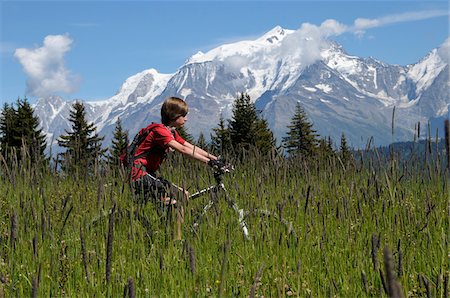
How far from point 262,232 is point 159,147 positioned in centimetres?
330

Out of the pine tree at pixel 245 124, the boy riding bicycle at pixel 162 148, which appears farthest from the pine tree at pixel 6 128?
the pine tree at pixel 245 124

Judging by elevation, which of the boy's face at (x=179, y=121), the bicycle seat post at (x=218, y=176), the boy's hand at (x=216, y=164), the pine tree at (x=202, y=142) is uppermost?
the pine tree at (x=202, y=142)

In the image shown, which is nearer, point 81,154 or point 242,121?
point 81,154

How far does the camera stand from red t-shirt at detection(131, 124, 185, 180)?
704cm

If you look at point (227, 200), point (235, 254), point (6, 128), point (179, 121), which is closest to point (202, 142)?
point (179, 121)

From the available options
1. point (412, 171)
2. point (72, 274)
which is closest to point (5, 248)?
point (72, 274)

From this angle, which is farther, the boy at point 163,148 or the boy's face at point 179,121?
the boy's face at point 179,121

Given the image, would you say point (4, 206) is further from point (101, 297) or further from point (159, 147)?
point (101, 297)

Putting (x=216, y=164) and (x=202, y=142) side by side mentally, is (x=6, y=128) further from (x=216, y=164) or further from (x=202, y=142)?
(x=202, y=142)

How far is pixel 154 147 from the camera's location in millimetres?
7207

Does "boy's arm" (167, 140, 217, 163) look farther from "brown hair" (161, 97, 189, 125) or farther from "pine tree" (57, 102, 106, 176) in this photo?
"pine tree" (57, 102, 106, 176)

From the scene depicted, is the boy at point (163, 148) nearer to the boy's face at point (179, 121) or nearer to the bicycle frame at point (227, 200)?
the boy's face at point (179, 121)

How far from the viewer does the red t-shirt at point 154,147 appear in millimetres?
7039

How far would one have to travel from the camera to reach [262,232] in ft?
13.9
